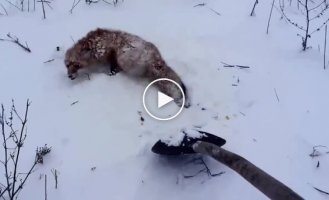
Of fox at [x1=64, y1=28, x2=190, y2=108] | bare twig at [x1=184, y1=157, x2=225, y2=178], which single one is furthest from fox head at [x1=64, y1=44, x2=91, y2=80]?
A: bare twig at [x1=184, y1=157, x2=225, y2=178]

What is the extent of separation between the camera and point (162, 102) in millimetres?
3678

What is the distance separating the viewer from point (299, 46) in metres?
4.34

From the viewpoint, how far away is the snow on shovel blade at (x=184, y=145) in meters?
3.19

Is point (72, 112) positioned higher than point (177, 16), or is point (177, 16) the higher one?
point (177, 16)

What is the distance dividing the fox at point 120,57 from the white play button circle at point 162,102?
23 mm

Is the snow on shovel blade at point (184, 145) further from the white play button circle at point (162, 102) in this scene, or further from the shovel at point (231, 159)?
the white play button circle at point (162, 102)

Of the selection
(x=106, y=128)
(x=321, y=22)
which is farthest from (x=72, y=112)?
(x=321, y=22)

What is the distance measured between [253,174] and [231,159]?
225mm

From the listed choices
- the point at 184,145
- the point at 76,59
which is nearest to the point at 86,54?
the point at 76,59

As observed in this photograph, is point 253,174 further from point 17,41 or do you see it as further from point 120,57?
point 17,41

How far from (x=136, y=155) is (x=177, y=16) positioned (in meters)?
1.85

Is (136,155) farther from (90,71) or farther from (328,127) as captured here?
(328,127)

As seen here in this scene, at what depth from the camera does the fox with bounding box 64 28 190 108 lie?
376 cm

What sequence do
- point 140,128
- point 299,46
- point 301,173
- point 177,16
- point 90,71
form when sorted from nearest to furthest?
point 301,173
point 140,128
point 90,71
point 299,46
point 177,16
